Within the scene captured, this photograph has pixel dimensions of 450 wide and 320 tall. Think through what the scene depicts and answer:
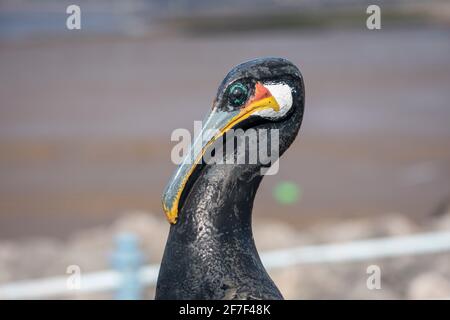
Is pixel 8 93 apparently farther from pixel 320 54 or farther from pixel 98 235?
pixel 98 235

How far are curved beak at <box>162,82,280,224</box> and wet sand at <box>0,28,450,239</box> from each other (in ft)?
18.1

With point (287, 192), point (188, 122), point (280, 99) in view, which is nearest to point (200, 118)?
point (188, 122)

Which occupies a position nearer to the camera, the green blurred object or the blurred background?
the blurred background

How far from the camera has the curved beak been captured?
2.98 m

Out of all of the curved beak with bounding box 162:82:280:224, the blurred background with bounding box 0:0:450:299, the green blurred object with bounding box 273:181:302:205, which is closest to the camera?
the curved beak with bounding box 162:82:280:224

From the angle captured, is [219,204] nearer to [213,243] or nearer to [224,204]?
[224,204]

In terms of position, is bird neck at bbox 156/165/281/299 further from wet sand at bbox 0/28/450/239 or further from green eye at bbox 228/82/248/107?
wet sand at bbox 0/28/450/239

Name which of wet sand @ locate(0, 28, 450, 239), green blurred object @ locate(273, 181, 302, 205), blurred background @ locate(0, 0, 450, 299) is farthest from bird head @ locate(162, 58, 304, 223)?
green blurred object @ locate(273, 181, 302, 205)

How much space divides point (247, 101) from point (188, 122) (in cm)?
889

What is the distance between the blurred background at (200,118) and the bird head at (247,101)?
2.79 m

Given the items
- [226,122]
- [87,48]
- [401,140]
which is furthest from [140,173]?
[87,48]

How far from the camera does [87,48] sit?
18219 mm
